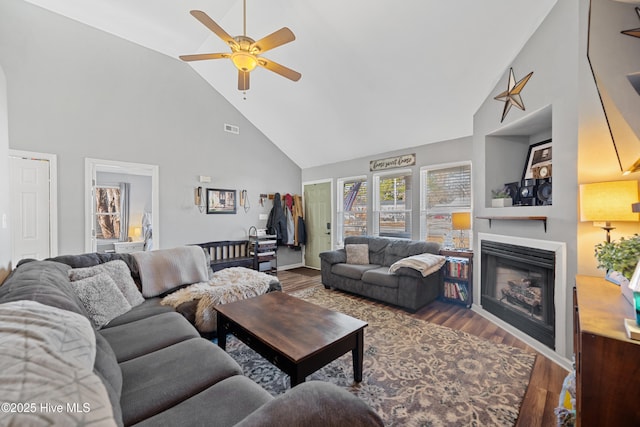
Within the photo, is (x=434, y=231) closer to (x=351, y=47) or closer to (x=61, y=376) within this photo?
(x=351, y=47)

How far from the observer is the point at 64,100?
339cm

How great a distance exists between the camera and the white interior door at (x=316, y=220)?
18.7ft

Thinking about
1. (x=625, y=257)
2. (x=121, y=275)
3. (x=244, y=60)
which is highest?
(x=244, y=60)

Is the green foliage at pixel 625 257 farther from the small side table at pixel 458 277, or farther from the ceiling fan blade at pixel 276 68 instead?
the ceiling fan blade at pixel 276 68

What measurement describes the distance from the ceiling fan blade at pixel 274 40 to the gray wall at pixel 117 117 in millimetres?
2732

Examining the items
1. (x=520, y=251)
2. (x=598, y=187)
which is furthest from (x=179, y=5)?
(x=520, y=251)

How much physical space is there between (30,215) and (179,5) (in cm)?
318

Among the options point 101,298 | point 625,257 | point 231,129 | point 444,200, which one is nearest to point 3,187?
point 101,298

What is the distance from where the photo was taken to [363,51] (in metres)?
3.12

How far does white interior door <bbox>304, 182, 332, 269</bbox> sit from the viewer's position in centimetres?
571

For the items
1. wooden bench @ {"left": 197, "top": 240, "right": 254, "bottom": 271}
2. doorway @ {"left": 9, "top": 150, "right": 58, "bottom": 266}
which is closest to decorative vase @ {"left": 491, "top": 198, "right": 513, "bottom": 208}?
wooden bench @ {"left": 197, "top": 240, "right": 254, "bottom": 271}

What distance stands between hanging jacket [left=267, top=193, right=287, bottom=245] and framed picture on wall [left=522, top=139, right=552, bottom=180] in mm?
4195

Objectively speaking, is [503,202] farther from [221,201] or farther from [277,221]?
[221,201]

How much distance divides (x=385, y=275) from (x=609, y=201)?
2250 mm
